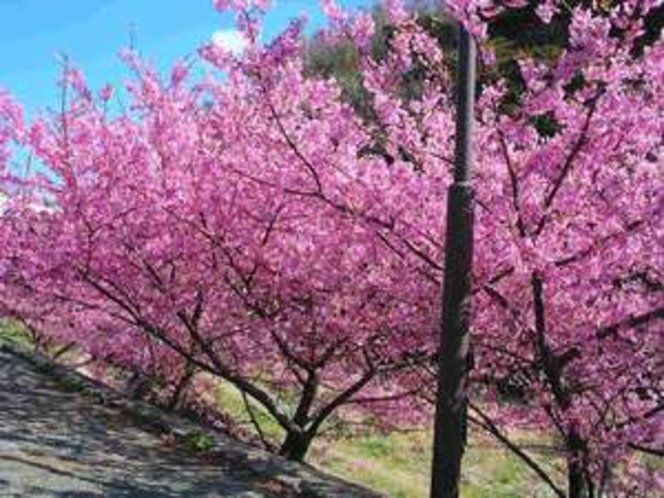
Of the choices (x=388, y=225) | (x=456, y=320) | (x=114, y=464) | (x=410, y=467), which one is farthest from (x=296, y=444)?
(x=410, y=467)

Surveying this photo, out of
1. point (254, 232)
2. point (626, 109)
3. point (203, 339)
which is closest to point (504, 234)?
point (626, 109)

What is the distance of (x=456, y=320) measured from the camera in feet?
17.9

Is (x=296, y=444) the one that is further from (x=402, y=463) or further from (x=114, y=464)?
(x=402, y=463)

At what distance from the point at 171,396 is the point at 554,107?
5.88 metres

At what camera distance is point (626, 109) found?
574cm

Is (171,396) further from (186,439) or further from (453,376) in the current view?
(453,376)

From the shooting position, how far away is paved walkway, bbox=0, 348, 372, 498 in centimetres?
578

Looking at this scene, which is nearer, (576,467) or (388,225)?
(576,467)

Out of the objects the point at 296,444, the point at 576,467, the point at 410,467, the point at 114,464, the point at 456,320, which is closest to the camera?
the point at 456,320

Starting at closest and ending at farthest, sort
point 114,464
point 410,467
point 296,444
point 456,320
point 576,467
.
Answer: point 456,320
point 576,467
point 114,464
point 296,444
point 410,467

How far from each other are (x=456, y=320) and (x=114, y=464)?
246 centimetres

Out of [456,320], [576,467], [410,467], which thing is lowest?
[576,467]

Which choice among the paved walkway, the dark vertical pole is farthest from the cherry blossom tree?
the paved walkway

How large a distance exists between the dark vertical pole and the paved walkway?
1.10m
